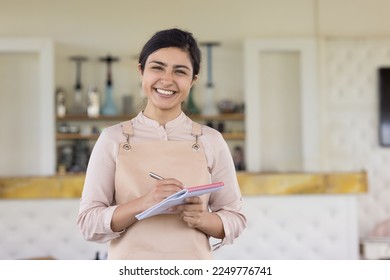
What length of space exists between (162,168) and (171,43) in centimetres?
20

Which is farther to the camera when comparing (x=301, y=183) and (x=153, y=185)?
(x=301, y=183)

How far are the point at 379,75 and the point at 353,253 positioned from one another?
4.95 ft

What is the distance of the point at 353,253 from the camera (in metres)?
3.21

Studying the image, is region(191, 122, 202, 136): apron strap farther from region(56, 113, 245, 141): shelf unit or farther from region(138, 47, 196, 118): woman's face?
region(56, 113, 245, 141): shelf unit

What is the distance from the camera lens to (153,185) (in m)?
1.14

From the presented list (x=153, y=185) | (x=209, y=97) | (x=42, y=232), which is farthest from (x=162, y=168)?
(x=209, y=97)

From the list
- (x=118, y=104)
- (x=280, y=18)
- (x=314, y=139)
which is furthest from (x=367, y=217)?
(x=118, y=104)

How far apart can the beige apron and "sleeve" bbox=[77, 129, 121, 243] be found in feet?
0.05

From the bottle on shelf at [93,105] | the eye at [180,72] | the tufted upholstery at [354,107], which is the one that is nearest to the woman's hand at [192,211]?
the eye at [180,72]

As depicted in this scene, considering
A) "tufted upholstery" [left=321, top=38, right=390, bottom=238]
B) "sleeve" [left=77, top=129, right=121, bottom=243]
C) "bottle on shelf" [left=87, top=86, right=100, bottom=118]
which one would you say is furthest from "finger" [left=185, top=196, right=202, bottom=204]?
"bottle on shelf" [left=87, top=86, right=100, bottom=118]

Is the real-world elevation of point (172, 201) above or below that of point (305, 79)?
below

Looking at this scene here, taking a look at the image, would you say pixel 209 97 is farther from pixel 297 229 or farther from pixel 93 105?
pixel 297 229

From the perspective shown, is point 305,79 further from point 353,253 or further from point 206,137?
point 206,137

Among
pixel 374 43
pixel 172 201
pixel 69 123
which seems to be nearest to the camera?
pixel 172 201
